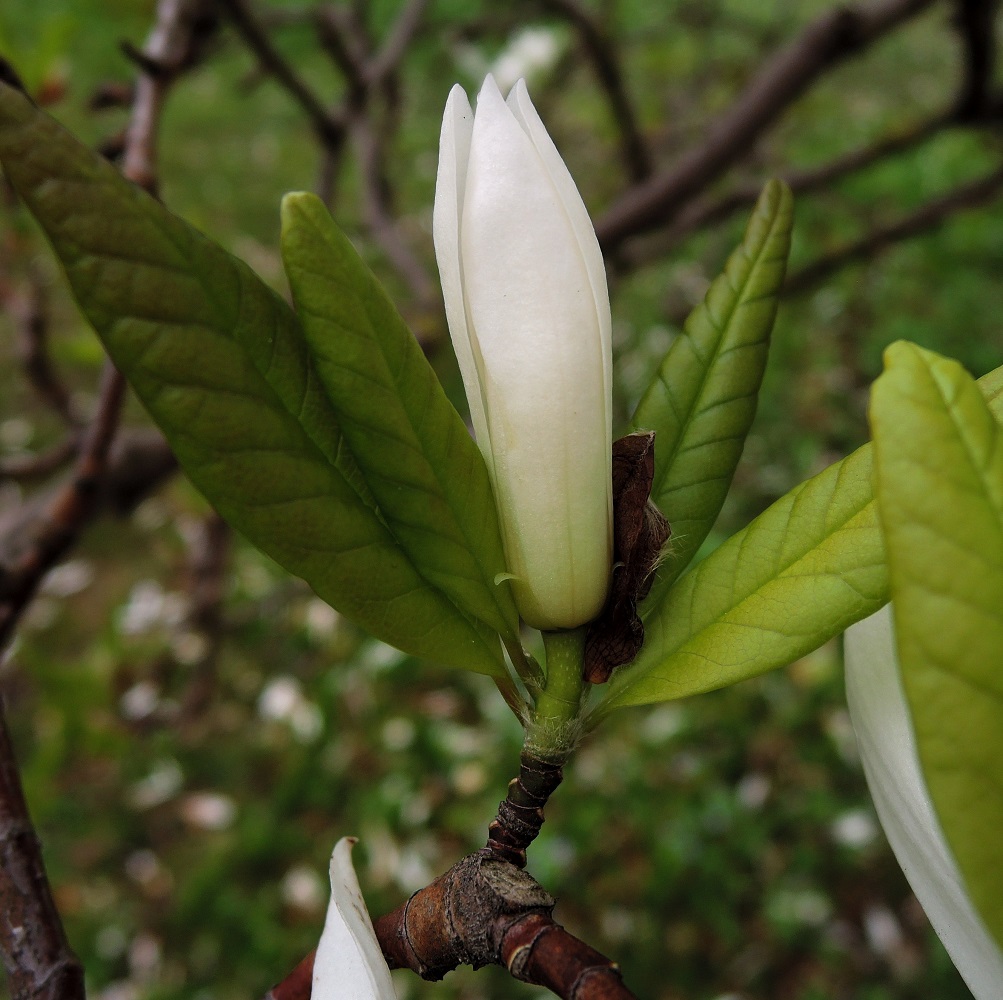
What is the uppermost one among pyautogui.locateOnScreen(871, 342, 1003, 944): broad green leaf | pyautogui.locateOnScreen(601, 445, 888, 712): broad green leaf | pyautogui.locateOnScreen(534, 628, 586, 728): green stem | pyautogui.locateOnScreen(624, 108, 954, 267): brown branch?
pyautogui.locateOnScreen(871, 342, 1003, 944): broad green leaf

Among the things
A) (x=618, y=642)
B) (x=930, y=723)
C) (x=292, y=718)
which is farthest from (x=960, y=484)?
(x=292, y=718)

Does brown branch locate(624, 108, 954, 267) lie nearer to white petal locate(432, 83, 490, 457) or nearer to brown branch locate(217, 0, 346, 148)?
brown branch locate(217, 0, 346, 148)

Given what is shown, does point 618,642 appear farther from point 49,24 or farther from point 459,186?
point 49,24

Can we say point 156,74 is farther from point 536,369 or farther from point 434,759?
point 434,759

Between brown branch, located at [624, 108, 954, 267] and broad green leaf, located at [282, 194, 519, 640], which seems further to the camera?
brown branch, located at [624, 108, 954, 267]

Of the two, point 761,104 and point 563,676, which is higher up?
point 563,676

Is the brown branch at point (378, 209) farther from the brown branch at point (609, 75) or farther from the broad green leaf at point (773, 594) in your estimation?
the broad green leaf at point (773, 594)

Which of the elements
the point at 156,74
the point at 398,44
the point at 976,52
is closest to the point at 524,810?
the point at 156,74

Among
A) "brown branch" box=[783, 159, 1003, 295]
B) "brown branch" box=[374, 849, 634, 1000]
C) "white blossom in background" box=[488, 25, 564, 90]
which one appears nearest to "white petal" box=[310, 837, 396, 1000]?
"brown branch" box=[374, 849, 634, 1000]
